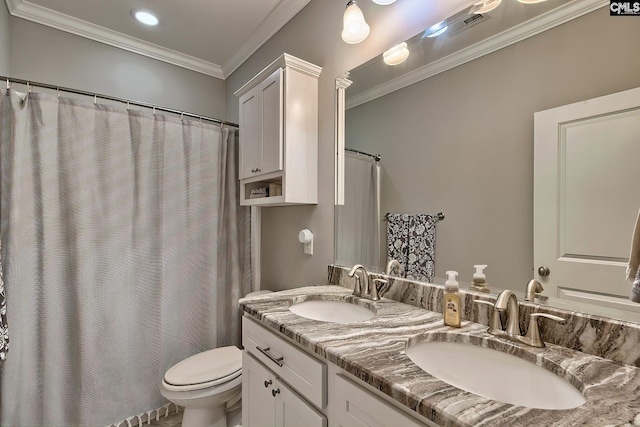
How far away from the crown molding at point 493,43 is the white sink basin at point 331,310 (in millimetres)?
973

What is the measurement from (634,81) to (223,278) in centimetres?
222

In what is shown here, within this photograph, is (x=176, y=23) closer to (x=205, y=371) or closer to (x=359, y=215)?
(x=359, y=215)

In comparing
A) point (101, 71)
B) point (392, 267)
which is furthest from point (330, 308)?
point (101, 71)

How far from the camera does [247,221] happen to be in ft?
7.47

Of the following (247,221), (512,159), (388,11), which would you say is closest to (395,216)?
(512,159)

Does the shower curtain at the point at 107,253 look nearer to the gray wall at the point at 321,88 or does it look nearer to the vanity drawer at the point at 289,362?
the gray wall at the point at 321,88

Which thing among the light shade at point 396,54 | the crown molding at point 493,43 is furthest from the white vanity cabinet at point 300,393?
the light shade at point 396,54

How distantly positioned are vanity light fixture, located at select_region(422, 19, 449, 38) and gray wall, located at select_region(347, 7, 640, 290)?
166mm

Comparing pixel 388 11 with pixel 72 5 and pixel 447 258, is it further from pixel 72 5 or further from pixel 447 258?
pixel 72 5

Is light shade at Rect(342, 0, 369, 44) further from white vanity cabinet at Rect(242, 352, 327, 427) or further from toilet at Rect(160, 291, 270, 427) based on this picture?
toilet at Rect(160, 291, 270, 427)

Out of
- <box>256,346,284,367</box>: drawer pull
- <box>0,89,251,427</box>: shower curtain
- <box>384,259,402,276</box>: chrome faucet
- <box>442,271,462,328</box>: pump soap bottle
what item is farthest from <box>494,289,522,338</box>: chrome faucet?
<box>0,89,251,427</box>: shower curtain

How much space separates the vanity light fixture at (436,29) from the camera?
1.15 m

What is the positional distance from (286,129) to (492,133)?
96cm

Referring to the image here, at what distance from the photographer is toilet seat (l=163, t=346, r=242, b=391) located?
5.01 ft
